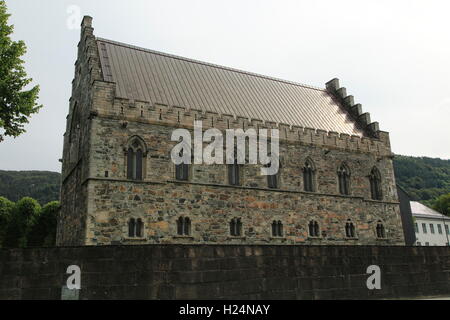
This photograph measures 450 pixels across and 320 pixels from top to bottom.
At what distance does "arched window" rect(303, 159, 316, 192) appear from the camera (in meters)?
27.1

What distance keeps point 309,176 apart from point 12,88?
1814cm

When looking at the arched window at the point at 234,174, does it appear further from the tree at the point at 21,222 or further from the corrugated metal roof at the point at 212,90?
the tree at the point at 21,222

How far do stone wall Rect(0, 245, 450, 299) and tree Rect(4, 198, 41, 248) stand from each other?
41.0 m

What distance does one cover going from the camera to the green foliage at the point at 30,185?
113 meters

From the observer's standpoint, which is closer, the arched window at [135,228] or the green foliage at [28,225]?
the arched window at [135,228]

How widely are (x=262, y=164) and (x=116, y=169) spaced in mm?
9041

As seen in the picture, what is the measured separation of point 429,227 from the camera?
207 feet

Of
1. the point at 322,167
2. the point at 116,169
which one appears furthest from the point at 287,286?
the point at 322,167

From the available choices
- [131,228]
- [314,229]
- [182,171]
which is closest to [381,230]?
[314,229]

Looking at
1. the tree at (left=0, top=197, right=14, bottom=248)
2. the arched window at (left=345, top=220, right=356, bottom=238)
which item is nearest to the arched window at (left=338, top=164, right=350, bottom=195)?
the arched window at (left=345, top=220, right=356, bottom=238)

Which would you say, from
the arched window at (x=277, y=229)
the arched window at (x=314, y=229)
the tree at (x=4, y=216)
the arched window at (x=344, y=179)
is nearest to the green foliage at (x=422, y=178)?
the arched window at (x=344, y=179)

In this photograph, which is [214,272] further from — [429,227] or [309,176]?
[429,227]

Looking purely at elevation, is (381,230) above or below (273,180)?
below

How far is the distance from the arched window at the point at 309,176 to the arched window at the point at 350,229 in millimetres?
3384
